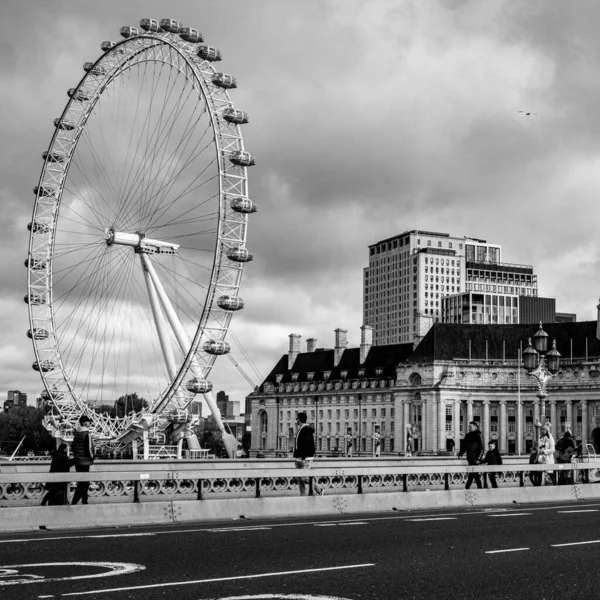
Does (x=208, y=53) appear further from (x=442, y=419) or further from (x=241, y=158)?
(x=442, y=419)

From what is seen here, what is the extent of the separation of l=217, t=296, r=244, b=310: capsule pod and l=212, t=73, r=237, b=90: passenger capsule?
11.6 m

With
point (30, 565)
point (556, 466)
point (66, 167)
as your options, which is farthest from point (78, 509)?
point (66, 167)

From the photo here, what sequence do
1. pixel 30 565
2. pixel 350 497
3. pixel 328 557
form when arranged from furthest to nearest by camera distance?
pixel 350 497
pixel 328 557
pixel 30 565

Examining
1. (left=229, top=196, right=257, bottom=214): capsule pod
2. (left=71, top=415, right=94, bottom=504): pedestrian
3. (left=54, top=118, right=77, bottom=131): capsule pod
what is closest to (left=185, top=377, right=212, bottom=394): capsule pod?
(left=229, top=196, right=257, bottom=214): capsule pod

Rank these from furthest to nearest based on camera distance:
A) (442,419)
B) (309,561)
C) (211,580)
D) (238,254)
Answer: (442,419) < (238,254) < (309,561) < (211,580)

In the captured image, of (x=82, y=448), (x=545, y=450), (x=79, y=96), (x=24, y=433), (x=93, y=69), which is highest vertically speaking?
(x=93, y=69)

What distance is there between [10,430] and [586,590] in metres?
178

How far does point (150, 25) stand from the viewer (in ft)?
204

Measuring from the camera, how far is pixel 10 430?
183500 mm

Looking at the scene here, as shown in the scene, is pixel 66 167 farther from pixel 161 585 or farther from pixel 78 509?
pixel 161 585

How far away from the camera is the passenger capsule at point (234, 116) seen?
5931 cm

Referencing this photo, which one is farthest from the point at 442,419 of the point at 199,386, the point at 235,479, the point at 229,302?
the point at 235,479

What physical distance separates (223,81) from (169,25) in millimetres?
5014

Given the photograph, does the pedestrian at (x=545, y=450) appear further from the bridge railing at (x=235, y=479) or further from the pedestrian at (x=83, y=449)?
the pedestrian at (x=83, y=449)
